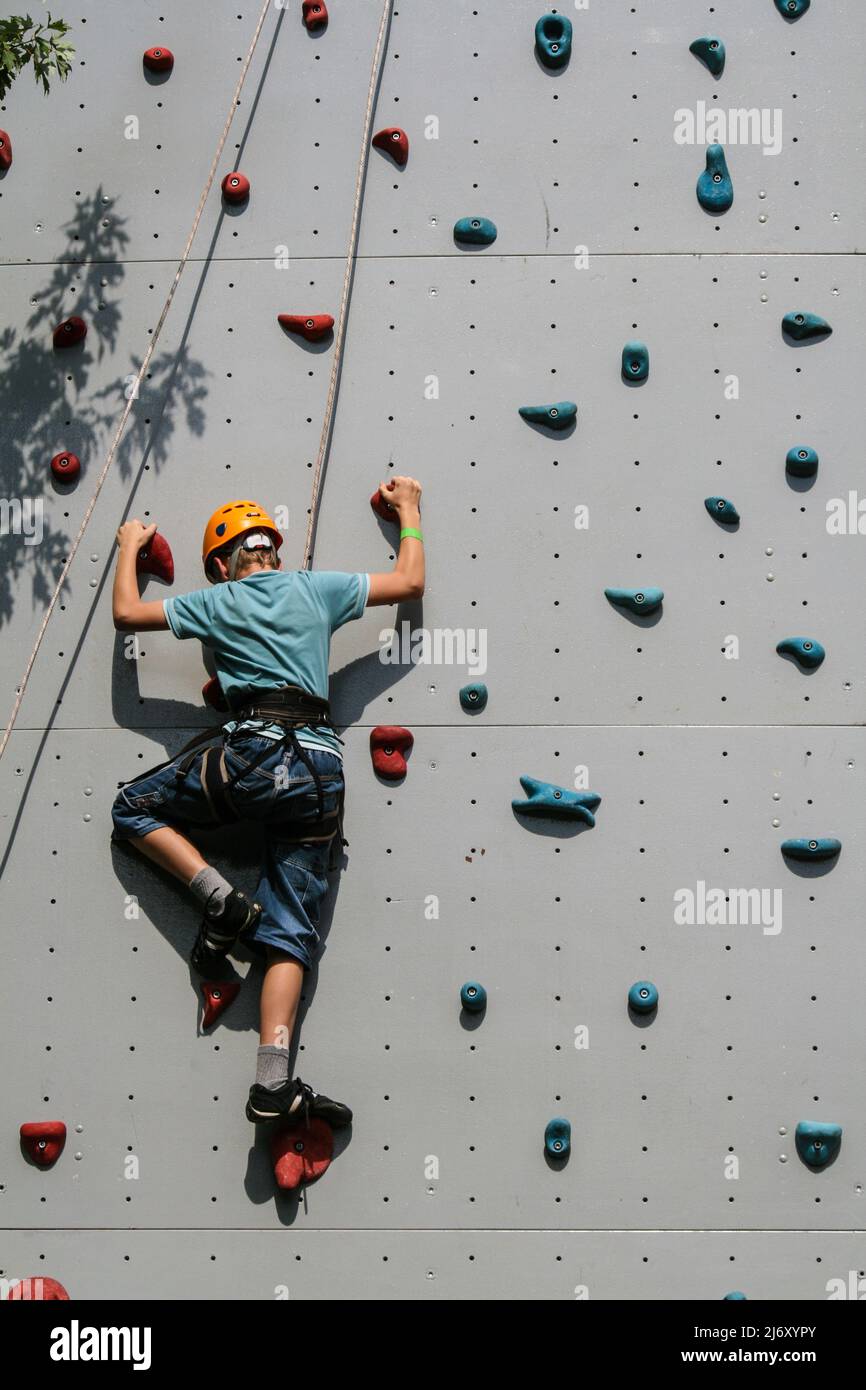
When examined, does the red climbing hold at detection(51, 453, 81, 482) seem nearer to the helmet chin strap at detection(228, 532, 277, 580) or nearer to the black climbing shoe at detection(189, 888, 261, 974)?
the helmet chin strap at detection(228, 532, 277, 580)

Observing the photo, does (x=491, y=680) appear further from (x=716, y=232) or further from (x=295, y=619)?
(x=716, y=232)

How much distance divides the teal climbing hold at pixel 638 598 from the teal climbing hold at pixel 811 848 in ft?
2.68

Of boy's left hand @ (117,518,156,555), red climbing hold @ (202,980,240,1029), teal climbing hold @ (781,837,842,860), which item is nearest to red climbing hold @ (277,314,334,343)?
boy's left hand @ (117,518,156,555)

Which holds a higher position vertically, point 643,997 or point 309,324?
point 309,324

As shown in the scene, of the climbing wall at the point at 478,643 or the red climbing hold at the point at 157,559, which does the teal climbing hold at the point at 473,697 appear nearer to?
the climbing wall at the point at 478,643

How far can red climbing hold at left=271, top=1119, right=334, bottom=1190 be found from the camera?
13.5 ft

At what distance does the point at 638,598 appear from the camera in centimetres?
430

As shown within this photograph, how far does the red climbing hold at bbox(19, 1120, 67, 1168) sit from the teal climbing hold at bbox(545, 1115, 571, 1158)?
1435 millimetres

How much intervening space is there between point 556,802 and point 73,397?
1996mm

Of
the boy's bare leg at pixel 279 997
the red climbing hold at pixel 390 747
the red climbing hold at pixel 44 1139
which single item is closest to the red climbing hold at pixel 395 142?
the red climbing hold at pixel 390 747

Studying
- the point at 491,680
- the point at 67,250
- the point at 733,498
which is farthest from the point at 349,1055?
the point at 67,250

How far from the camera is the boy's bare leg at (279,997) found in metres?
4.05
